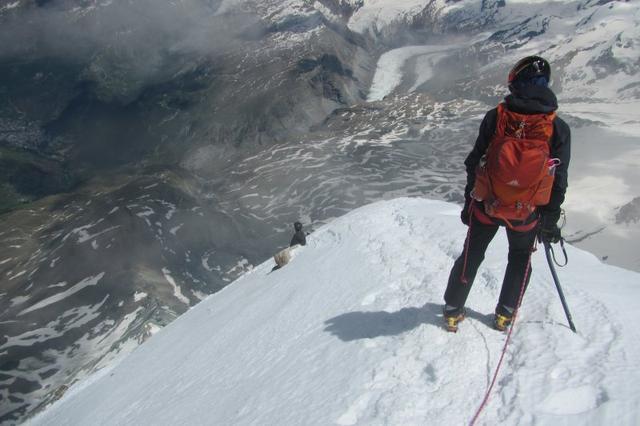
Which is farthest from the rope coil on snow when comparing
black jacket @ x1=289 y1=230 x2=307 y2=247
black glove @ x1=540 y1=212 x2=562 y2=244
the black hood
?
black jacket @ x1=289 y1=230 x2=307 y2=247

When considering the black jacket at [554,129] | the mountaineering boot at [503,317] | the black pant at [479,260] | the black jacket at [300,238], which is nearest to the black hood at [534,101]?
the black jacket at [554,129]

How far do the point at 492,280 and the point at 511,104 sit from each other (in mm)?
4193

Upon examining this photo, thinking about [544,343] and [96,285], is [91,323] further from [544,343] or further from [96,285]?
[544,343]

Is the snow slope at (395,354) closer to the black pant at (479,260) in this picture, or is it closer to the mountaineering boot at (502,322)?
the mountaineering boot at (502,322)

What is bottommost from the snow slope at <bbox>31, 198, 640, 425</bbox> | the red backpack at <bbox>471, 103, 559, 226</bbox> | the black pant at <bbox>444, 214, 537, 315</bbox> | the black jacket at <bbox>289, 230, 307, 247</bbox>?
the black jacket at <bbox>289, 230, 307, 247</bbox>

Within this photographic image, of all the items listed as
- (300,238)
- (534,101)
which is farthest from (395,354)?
(300,238)

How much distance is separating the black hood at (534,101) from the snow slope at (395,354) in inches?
128

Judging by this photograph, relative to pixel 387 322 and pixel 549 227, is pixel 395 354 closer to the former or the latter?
pixel 387 322

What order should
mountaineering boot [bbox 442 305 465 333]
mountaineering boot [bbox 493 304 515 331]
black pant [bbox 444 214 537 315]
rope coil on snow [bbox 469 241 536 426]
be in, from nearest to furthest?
rope coil on snow [bbox 469 241 536 426] < black pant [bbox 444 214 537 315] < mountaineering boot [bbox 493 304 515 331] < mountaineering boot [bbox 442 305 465 333]

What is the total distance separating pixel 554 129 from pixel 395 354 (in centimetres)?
400

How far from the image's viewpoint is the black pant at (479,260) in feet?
26.2

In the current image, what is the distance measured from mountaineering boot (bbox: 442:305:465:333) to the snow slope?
14 cm

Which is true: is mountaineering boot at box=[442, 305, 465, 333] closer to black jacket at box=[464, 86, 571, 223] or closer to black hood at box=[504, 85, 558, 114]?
black jacket at box=[464, 86, 571, 223]

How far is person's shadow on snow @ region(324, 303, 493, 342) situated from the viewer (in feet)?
28.6
